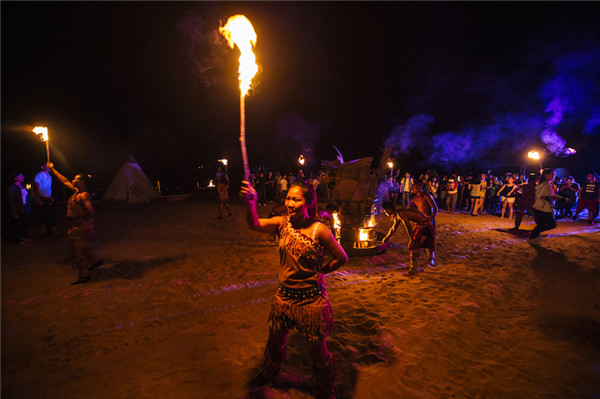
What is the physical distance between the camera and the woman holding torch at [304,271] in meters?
2.46

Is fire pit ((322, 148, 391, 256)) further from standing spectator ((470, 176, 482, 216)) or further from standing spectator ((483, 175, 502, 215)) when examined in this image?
standing spectator ((483, 175, 502, 215))

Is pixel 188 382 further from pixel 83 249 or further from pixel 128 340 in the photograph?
pixel 83 249

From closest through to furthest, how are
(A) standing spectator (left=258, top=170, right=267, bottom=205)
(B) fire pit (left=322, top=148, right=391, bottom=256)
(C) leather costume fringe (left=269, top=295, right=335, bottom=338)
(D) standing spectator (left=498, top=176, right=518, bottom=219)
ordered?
(C) leather costume fringe (left=269, top=295, right=335, bottom=338) → (B) fire pit (left=322, top=148, right=391, bottom=256) → (D) standing spectator (left=498, top=176, right=518, bottom=219) → (A) standing spectator (left=258, top=170, right=267, bottom=205)

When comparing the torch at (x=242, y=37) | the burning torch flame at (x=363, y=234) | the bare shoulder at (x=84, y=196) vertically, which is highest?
the torch at (x=242, y=37)

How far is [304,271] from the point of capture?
249 centimetres

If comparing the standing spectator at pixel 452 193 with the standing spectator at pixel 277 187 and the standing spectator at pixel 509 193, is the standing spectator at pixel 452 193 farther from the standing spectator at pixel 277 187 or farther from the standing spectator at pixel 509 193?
the standing spectator at pixel 277 187

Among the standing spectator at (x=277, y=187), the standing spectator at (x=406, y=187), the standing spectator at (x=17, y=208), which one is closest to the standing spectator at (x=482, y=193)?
the standing spectator at (x=406, y=187)

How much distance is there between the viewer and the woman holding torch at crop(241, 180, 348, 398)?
97.0 inches

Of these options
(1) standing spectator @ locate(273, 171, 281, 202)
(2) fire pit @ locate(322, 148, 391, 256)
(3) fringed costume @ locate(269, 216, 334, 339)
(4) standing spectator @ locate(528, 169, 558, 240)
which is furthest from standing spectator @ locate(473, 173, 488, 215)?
(3) fringed costume @ locate(269, 216, 334, 339)

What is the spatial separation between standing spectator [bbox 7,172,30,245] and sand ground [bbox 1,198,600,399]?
0.81 meters

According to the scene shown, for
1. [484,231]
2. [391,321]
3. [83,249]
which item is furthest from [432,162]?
[83,249]

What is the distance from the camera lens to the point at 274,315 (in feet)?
8.57

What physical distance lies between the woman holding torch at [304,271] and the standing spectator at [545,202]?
9428 millimetres

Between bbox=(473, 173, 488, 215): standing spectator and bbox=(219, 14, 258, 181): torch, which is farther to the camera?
bbox=(473, 173, 488, 215): standing spectator
